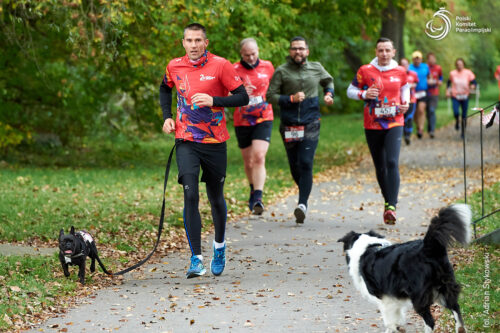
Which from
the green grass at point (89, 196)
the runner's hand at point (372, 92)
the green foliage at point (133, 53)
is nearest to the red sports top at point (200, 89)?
the green grass at point (89, 196)

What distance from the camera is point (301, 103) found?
9.95 metres

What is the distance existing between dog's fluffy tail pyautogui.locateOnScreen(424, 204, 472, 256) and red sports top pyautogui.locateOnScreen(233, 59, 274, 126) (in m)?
5.86

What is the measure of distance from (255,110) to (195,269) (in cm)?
379

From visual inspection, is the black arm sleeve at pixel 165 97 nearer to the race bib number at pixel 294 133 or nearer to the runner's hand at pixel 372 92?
the race bib number at pixel 294 133

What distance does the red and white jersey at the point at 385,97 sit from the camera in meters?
9.65

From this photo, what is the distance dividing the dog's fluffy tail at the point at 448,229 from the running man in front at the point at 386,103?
16.5 feet

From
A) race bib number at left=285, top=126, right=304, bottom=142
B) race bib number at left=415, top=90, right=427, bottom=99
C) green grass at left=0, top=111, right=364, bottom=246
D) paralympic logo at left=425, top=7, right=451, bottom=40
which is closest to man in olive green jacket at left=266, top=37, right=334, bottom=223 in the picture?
race bib number at left=285, top=126, right=304, bottom=142

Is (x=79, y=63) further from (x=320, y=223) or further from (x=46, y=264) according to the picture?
(x=46, y=264)

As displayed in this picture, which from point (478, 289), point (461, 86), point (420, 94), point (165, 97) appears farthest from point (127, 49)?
point (461, 86)

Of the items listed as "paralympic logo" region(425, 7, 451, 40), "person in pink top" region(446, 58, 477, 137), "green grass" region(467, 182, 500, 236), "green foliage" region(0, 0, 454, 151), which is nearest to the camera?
"green grass" region(467, 182, 500, 236)

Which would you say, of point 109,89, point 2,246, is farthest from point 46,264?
point 109,89

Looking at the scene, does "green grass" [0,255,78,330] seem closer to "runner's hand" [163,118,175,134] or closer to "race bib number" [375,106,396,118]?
"runner's hand" [163,118,175,134]

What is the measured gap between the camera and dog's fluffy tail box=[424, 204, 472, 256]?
4.60 m

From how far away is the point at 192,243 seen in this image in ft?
23.3
